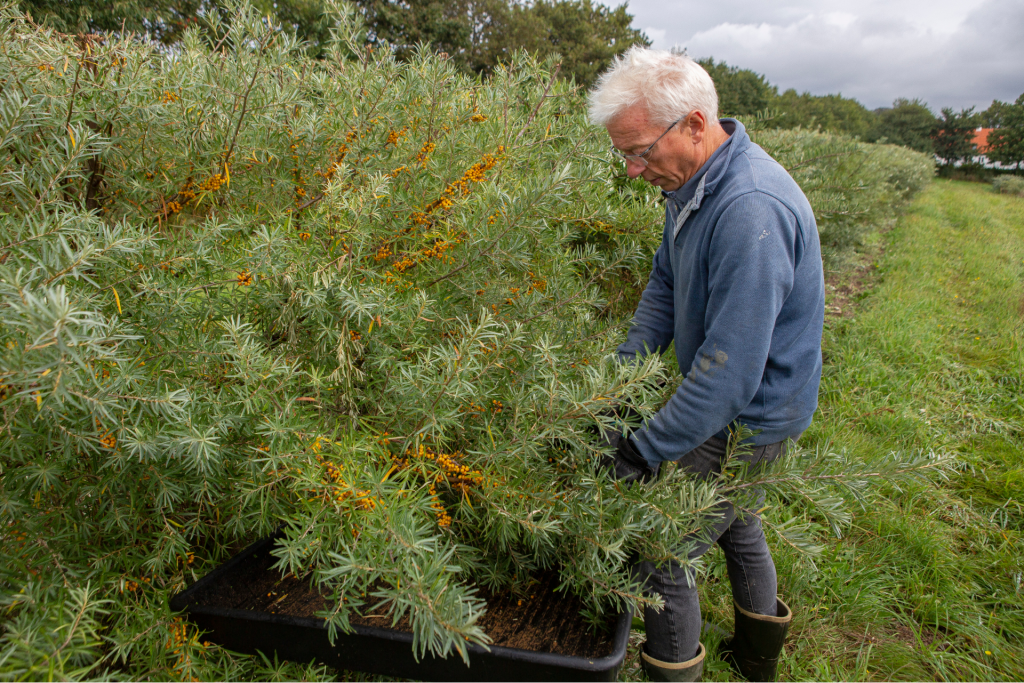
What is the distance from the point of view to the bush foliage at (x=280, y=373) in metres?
1.03

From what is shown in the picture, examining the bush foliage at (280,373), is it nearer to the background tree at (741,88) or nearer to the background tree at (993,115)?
the background tree at (741,88)

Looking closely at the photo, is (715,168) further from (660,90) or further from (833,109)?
(833,109)

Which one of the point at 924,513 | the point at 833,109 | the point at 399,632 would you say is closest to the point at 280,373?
the point at 399,632

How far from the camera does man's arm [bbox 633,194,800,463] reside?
1.41 meters

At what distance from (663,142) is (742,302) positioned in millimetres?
556

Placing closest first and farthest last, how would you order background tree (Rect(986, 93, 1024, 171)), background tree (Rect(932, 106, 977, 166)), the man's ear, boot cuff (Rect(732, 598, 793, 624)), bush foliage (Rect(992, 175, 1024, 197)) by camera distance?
1. the man's ear
2. boot cuff (Rect(732, 598, 793, 624))
3. bush foliage (Rect(992, 175, 1024, 197))
4. background tree (Rect(986, 93, 1024, 171))
5. background tree (Rect(932, 106, 977, 166))

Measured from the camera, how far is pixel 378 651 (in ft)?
4.12

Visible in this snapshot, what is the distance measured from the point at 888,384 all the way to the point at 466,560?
14.2 feet

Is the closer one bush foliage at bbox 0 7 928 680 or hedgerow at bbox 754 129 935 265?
bush foliage at bbox 0 7 928 680

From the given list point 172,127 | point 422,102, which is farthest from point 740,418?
point 172,127

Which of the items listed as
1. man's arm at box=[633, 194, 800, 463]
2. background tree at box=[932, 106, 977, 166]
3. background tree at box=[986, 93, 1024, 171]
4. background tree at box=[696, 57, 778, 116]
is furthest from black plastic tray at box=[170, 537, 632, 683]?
background tree at box=[932, 106, 977, 166]

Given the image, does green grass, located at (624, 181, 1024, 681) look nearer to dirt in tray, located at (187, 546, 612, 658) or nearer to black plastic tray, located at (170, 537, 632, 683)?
dirt in tray, located at (187, 546, 612, 658)

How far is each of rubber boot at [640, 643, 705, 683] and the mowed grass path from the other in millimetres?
673

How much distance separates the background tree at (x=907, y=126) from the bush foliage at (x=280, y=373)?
45558 mm
